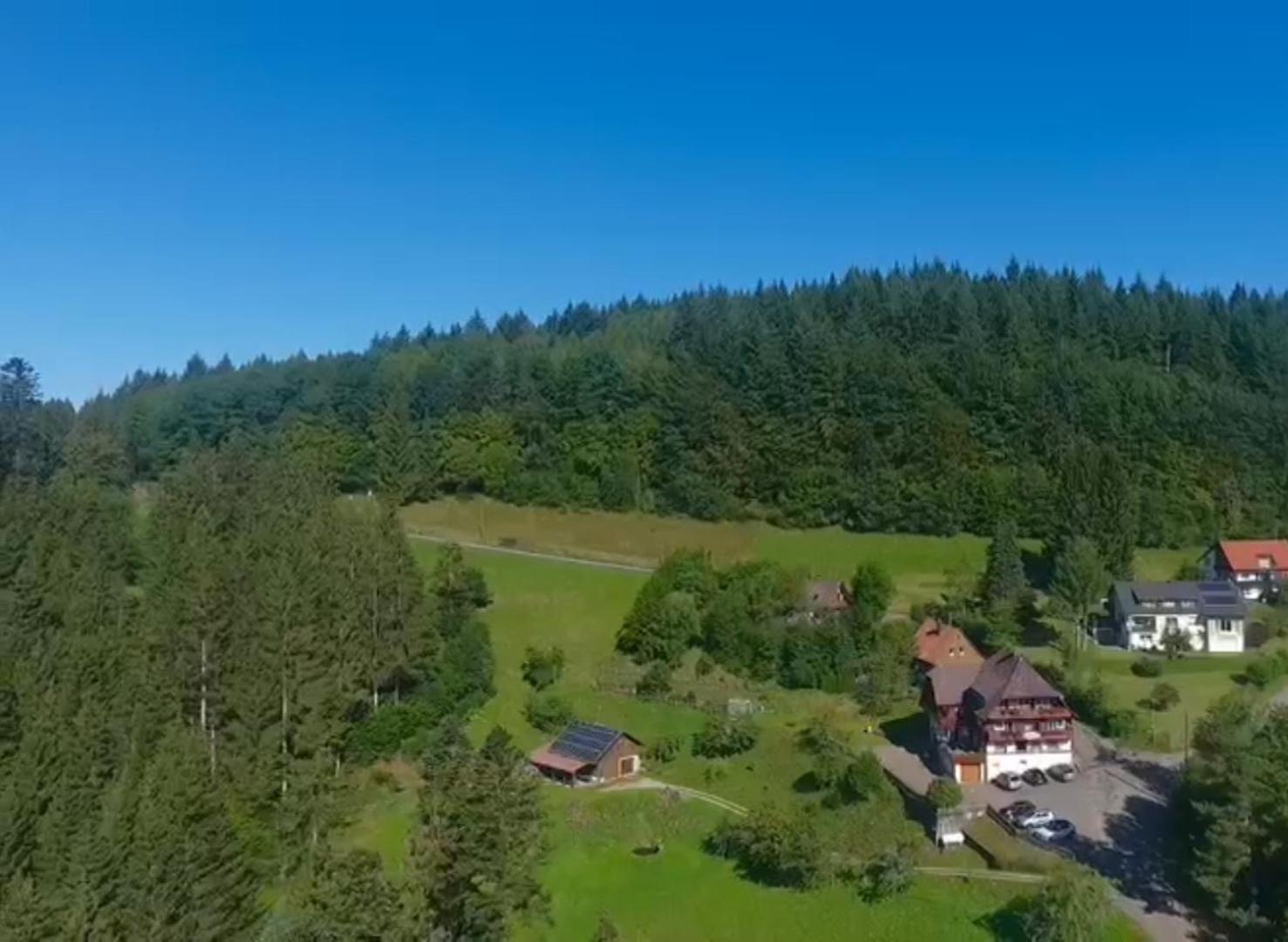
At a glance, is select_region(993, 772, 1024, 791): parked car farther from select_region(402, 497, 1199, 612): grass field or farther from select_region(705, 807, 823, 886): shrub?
select_region(402, 497, 1199, 612): grass field

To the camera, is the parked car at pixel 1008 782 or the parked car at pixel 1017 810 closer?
the parked car at pixel 1017 810

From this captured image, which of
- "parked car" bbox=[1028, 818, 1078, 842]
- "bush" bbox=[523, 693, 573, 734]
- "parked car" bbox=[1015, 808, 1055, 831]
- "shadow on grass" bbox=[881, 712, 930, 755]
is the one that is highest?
"bush" bbox=[523, 693, 573, 734]

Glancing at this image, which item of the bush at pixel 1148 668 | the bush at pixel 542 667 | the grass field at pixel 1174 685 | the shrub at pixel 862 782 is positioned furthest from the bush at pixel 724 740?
the bush at pixel 1148 668

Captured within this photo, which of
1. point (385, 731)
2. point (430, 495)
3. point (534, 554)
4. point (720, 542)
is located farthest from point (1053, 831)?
point (430, 495)

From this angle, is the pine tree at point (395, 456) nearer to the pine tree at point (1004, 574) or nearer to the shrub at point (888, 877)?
the pine tree at point (1004, 574)

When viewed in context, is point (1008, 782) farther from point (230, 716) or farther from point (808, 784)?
point (230, 716)

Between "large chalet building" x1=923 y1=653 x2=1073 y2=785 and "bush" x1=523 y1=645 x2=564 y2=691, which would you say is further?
"bush" x1=523 y1=645 x2=564 y2=691

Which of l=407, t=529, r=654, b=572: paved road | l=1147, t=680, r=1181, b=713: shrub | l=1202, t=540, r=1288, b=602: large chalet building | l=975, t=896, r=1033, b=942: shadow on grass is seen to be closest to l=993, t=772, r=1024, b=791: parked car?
l=975, t=896, r=1033, b=942: shadow on grass

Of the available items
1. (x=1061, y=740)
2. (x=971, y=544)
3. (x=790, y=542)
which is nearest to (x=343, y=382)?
(x=790, y=542)
